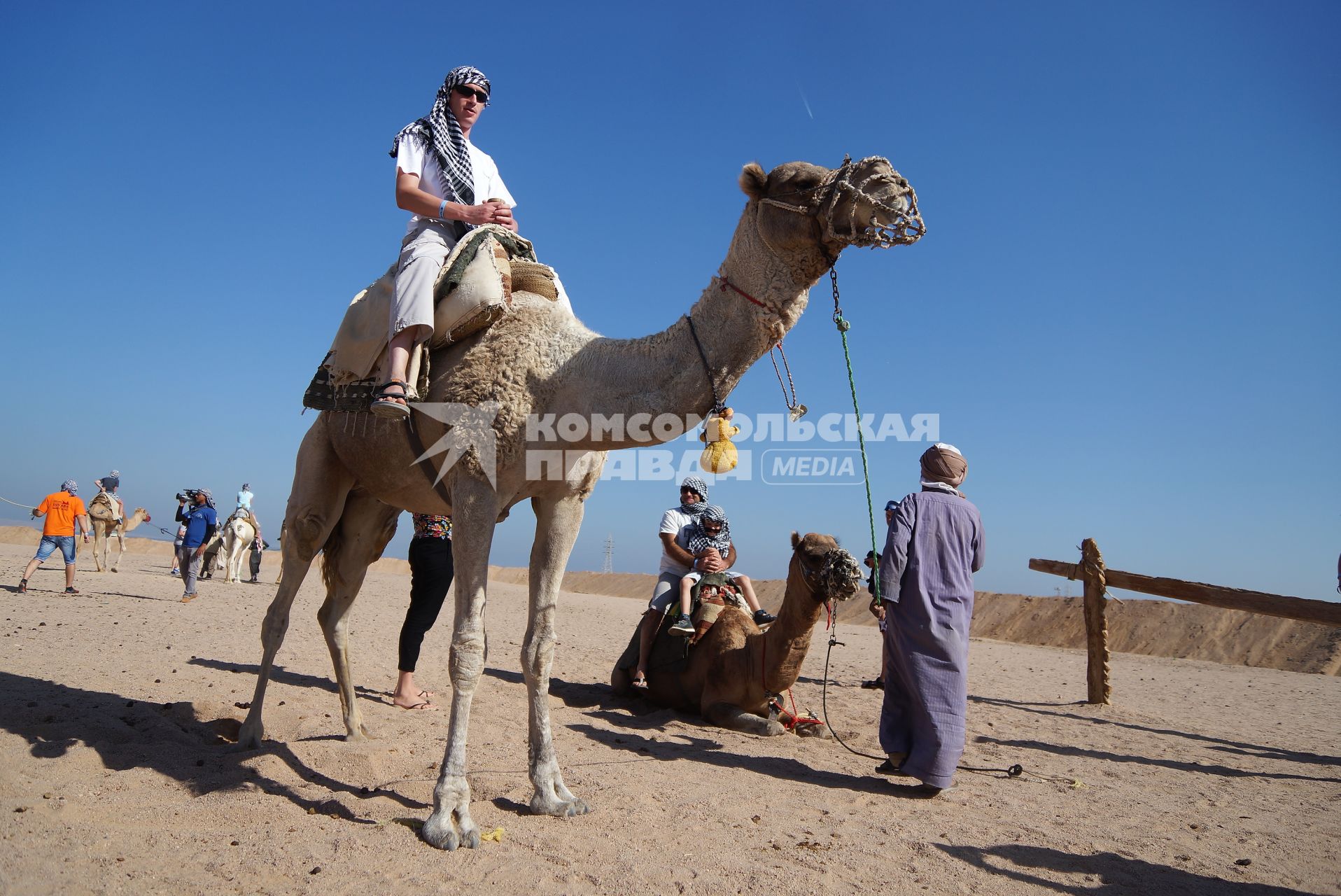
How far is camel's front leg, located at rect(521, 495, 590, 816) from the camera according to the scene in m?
4.02

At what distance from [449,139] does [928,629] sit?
414cm

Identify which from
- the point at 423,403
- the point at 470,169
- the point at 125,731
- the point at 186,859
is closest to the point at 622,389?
the point at 423,403

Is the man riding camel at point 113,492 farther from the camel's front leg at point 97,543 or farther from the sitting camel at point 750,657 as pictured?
the sitting camel at point 750,657

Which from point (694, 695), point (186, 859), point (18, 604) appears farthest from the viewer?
point (18, 604)

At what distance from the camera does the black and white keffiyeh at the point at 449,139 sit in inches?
174

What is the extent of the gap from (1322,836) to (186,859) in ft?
19.3

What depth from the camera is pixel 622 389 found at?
147 inches

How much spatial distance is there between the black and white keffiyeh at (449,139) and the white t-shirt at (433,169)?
0.03m

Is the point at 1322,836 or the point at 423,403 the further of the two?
the point at 1322,836

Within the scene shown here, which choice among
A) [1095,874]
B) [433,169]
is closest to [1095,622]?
[1095,874]

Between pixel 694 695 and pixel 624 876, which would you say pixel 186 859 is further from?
pixel 694 695

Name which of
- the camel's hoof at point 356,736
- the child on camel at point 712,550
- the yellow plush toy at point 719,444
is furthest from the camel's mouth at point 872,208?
the child on camel at point 712,550

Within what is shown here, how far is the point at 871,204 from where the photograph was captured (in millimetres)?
3270

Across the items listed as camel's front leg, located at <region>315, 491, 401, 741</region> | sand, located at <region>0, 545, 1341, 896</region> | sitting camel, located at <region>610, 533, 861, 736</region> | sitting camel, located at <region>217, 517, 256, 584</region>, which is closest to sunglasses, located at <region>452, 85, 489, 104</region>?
camel's front leg, located at <region>315, 491, 401, 741</region>
